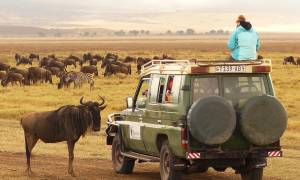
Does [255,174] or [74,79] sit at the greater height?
[255,174]

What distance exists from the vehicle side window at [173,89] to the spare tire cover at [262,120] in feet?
3.64

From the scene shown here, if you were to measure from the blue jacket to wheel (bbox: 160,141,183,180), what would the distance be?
230 cm

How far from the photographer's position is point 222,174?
14227mm

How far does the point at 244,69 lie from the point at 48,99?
22.9 m

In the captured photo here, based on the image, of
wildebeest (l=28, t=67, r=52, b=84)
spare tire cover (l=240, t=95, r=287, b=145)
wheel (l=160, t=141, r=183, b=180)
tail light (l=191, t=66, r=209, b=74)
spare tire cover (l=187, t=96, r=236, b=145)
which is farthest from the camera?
wildebeest (l=28, t=67, r=52, b=84)

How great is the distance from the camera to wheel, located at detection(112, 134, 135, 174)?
1438 cm

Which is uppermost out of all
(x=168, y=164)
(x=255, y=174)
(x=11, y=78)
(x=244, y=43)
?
(x=244, y=43)

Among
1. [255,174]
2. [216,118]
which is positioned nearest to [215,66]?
[216,118]

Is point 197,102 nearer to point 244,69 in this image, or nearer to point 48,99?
point 244,69

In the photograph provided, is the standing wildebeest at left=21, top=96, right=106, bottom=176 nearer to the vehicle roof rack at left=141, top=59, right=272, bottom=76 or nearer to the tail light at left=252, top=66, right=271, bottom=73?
the vehicle roof rack at left=141, top=59, right=272, bottom=76

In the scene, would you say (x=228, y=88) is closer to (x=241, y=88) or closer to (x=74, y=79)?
(x=241, y=88)

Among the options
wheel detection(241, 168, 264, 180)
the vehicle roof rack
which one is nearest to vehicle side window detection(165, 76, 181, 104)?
the vehicle roof rack

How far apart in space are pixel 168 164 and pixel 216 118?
1345 millimetres

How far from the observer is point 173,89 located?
12.0 m
